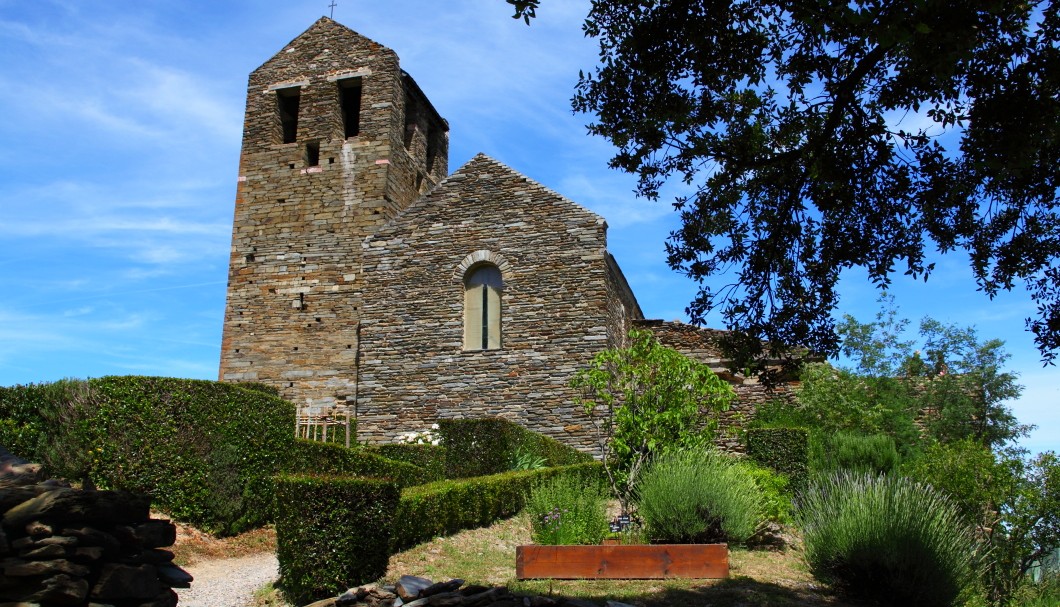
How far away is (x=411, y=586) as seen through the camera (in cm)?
722

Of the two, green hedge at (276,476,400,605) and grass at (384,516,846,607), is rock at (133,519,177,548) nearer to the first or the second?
green hedge at (276,476,400,605)

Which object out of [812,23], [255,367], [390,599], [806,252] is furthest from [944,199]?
[255,367]

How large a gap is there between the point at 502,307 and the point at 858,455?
7.77 m

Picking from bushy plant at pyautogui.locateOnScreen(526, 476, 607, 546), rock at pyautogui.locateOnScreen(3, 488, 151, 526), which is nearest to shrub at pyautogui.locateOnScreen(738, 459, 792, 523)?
bushy plant at pyautogui.locateOnScreen(526, 476, 607, 546)

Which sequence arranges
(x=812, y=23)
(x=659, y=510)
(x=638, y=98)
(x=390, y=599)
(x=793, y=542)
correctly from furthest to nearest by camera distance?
(x=793, y=542) → (x=659, y=510) → (x=638, y=98) → (x=390, y=599) → (x=812, y=23)

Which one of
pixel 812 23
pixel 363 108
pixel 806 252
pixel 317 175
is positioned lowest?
pixel 806 252

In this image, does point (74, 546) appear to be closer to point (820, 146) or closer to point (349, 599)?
point (349, 599)

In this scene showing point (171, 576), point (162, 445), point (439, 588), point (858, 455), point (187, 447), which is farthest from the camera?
point (858, 455)

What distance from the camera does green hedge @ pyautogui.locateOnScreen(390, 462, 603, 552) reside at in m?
9.34

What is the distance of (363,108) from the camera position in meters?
22.0

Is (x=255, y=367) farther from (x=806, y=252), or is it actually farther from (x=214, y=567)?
(x=806, y=252)

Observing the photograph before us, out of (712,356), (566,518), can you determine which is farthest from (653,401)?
(712,356)

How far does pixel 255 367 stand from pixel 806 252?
1590 centimetres

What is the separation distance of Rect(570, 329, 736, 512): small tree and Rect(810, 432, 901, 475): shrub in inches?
136
